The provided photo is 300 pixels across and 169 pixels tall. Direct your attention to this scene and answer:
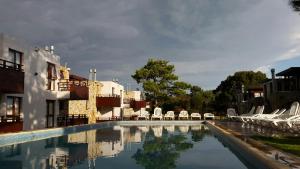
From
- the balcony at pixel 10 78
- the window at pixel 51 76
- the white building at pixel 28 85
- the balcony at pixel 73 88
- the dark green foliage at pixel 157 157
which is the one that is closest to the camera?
the dark green foliage at pixel 157 157

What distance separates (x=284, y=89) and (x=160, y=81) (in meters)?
20.0

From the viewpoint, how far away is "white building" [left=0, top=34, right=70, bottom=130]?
18.5 m

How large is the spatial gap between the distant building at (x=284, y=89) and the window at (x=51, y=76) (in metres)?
16.0

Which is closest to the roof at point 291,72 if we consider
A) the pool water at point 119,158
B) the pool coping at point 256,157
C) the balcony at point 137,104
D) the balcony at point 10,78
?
the pool water at point 119,158

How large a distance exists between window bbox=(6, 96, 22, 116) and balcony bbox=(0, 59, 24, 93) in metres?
1.31

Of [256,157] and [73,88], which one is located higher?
[73,88]

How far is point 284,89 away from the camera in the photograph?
31234 mm

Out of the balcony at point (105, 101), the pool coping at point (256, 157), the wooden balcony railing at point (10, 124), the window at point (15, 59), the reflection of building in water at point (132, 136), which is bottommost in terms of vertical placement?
the reflection of building in water at point (132, 136)

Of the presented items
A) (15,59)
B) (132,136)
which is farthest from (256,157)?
(15,59)

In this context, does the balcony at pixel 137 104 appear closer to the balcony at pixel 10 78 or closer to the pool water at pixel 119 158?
the balcony at pixel 10 78

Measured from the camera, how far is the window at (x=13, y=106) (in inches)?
770

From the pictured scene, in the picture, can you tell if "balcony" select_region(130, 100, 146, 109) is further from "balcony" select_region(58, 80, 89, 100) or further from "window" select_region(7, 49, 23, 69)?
"window" select_region(7, 49, 23, 69)

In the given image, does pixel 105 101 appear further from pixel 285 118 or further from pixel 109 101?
pixel 285 118

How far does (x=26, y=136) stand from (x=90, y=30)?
50.3 ft
